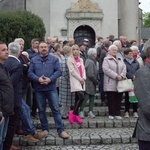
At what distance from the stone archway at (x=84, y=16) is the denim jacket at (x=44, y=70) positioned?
17071 millimetres

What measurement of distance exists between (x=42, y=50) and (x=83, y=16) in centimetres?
1754

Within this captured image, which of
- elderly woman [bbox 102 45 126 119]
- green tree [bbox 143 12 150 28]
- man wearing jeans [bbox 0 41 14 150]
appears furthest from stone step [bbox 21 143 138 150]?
green tree [bbox 143 12 150 28]

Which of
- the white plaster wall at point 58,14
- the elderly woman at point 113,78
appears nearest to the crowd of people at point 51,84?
the elderly woman at point 113,78

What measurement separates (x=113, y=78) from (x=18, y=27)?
30.1 ft

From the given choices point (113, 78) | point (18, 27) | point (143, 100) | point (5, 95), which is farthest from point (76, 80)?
point (18, 27)

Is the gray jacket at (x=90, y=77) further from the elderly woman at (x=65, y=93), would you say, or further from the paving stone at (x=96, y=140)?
the paving stone at (x=96, y=140)

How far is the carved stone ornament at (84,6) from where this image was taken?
80.0 feet

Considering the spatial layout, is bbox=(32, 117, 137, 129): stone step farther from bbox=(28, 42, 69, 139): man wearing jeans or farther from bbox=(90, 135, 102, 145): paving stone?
bbox=(90, 135, 102, 145): paving stone

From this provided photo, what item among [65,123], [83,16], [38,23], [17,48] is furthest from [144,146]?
[83,16]

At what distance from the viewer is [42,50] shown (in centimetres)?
735

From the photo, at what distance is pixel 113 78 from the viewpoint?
8.73 m

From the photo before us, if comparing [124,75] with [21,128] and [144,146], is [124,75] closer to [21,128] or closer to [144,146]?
[21,128]

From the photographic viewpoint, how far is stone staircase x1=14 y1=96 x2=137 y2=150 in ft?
23.8

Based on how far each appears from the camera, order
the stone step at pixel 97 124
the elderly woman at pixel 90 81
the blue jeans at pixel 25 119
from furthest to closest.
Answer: the elderly woman at pixel 90 81 < the stone step at pixel 97 124 < the blue jeans at pixel 25 119
